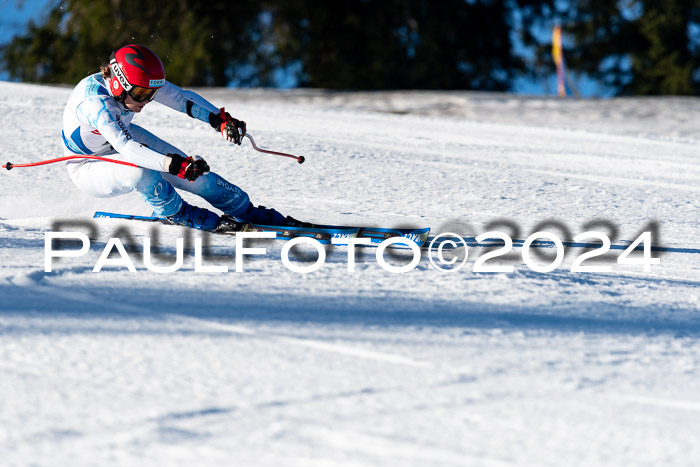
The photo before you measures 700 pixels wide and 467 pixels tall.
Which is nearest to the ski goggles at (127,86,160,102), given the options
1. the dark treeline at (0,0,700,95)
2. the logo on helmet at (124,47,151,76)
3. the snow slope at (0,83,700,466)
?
the logo on helmet at (124,47,151,76)

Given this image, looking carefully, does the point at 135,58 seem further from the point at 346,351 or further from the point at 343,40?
the point at 343,40

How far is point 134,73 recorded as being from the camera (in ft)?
16.0

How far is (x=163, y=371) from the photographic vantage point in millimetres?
2754

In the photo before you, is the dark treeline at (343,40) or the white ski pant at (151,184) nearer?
the white ski pant at (151,184)

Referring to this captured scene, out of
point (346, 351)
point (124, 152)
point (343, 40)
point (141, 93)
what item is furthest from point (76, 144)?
point (343, 40)

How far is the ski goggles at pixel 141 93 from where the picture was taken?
16.2 feet

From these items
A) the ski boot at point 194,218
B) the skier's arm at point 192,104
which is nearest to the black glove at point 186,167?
the ski boot at point 194,218

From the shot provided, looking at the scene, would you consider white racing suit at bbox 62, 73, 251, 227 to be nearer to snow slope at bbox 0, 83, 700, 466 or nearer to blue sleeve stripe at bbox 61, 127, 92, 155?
blue sleeve stripe at bbox 61, 127, 92, 155

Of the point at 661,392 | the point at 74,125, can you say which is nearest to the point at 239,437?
the point at 661,392

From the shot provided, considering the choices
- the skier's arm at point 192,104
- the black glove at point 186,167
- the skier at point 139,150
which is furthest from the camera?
the skier's arm at point 192,104

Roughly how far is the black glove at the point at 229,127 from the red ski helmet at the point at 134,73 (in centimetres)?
48

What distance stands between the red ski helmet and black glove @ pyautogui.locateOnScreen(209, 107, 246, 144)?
48cm

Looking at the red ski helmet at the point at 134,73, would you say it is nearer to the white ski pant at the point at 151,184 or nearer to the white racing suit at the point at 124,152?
the white racing suit at the point at 124,152

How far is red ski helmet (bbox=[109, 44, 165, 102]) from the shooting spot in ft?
16.0
